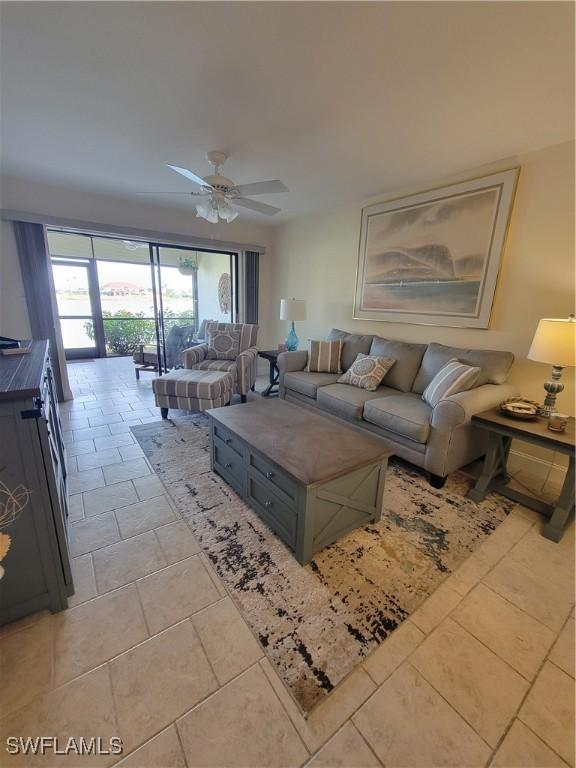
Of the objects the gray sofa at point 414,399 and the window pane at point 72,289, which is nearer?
the gray sofa at point 414,399

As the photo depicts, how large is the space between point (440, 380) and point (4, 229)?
180 inches

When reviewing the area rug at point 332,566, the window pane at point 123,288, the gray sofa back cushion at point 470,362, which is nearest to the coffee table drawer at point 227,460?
the area rug at point 332,566

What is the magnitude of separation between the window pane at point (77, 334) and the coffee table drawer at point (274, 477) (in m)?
6.11

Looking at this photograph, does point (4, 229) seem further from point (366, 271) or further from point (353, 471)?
point (353, 471)

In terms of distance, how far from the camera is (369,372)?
10.2 feet

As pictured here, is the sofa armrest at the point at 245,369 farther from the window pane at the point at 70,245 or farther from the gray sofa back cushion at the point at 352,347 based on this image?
A: the window pane at the point at 70,245

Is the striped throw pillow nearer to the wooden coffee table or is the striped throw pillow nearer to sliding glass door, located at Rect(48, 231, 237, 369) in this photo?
the wooden coffee table

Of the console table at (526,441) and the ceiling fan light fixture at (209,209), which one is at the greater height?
the ceiling fan light fixture at (209,209)

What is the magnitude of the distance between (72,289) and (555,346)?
7.41 m

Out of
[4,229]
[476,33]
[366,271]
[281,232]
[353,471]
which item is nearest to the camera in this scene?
[476,33]

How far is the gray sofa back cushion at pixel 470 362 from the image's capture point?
250cm

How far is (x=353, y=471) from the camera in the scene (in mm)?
1625

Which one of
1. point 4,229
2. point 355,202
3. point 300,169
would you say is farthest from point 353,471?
point 4,229

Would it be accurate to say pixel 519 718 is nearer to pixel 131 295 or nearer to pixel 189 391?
pixel 189 391
